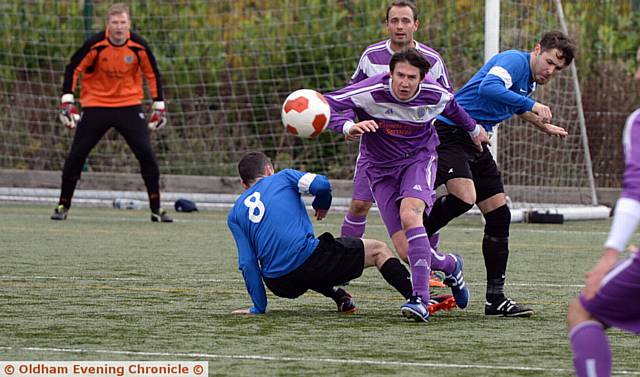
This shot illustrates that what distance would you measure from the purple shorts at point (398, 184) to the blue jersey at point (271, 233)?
0.50 metres

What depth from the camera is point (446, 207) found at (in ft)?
23.6

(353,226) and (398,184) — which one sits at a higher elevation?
(398,184)

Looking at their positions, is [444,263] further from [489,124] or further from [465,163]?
[489,124]

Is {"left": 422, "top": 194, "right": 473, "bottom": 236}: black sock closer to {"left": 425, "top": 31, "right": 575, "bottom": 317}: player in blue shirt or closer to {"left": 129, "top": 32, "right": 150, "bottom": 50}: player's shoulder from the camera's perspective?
{"left": 425, "top": 31, "right": 575, "bottom": 317}: player in blue shirt

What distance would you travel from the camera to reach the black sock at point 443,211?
279 inches

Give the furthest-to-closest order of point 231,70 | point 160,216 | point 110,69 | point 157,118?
1. point 231,70
2. point 160,216
3. point 157,118
4. point 110,69

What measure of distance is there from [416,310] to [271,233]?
→ 2.56 feet

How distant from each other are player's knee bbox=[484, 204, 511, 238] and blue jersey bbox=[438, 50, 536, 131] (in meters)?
0.53

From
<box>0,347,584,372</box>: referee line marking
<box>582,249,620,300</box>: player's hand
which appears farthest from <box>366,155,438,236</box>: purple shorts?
<box>582,249,620,300</box>: player's hand

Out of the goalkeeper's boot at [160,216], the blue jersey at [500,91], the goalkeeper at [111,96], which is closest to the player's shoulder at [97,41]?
the goalkeeper at [111,96]

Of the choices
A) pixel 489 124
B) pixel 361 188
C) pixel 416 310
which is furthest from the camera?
pixel 361 188

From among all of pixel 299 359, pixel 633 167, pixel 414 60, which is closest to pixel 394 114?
pixel 414 60

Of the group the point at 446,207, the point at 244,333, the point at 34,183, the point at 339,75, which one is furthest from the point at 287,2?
the point at 244,333

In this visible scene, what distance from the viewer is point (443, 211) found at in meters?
7.21
